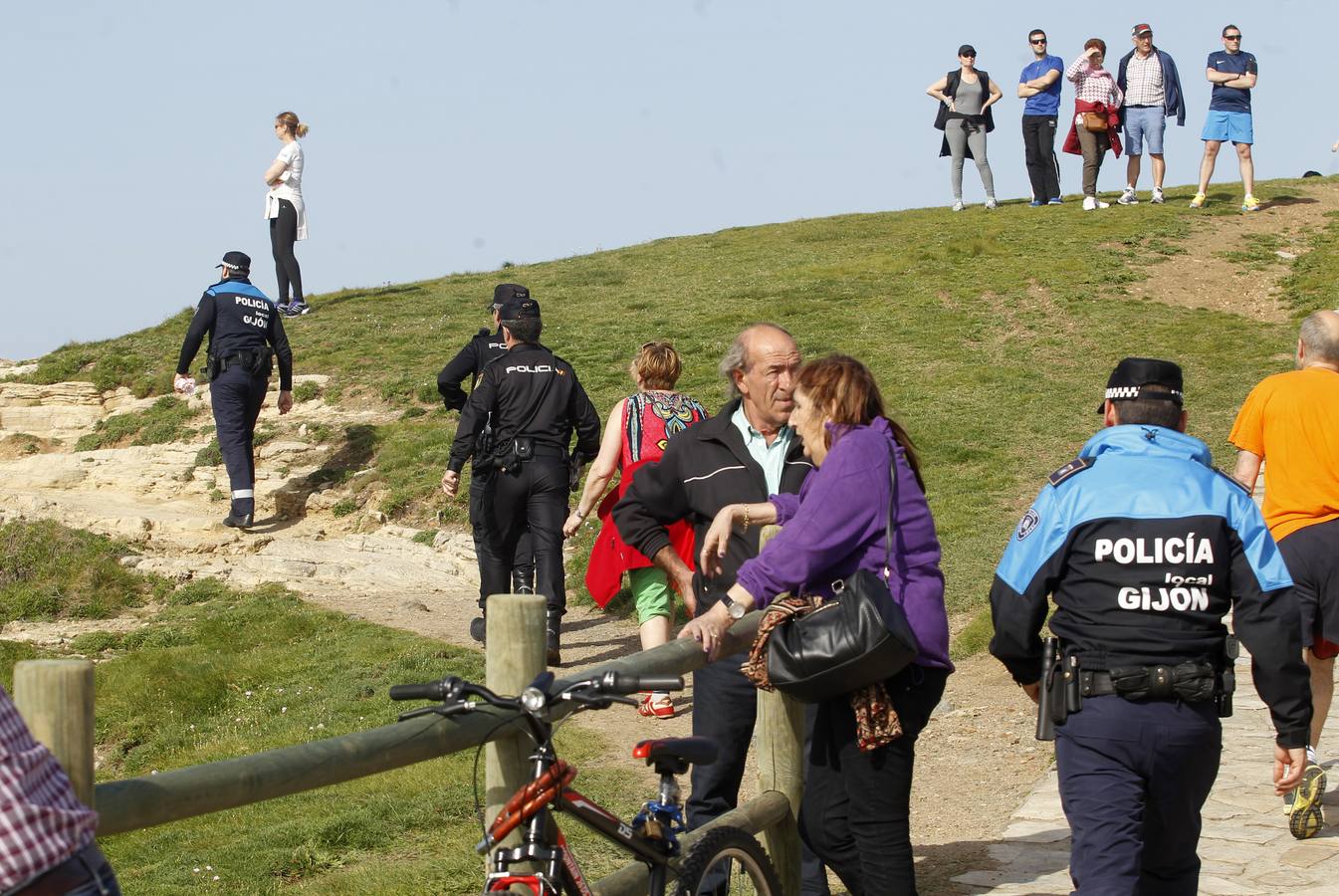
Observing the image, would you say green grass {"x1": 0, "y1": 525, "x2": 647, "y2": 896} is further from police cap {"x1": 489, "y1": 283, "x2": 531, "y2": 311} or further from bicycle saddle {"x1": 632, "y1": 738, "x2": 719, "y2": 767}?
police cap {"x1": 489, "y1": 283, "x2": 531, "y2": 311}

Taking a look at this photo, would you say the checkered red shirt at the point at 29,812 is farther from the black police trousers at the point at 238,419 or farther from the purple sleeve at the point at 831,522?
the black police trousers at the point at 238,419

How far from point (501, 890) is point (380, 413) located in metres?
14.4

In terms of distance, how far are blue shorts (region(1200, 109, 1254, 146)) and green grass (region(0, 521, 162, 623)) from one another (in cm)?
1620

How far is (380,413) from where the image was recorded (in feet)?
56.9

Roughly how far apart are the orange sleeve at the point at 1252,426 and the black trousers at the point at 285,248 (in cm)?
1452

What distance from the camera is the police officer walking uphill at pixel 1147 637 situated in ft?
13.2

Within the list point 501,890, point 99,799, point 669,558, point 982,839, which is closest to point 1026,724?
point 982,839

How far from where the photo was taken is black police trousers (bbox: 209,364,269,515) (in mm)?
13570

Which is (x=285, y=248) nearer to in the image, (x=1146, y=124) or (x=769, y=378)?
(x=1146, y=124)

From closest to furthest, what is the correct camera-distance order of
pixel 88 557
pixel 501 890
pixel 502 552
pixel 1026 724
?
pixel 501 890, pixel 1026 724, pixel 502 552, pixel 88 557

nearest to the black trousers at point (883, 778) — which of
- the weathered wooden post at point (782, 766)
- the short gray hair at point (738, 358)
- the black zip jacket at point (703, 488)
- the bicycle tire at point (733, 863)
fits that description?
the bicycle tire at point (733, 863)

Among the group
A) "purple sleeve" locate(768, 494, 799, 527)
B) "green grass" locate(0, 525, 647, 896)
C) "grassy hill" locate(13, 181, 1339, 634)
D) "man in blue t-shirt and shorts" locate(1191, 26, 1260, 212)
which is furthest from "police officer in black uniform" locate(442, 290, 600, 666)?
"man in blue t-shirt and shorts" locate(1191, 26, 1260, 212)

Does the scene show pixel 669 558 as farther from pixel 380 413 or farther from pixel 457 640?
pixel 380 413

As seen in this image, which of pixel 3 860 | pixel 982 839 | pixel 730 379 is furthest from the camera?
pixel 982 839
